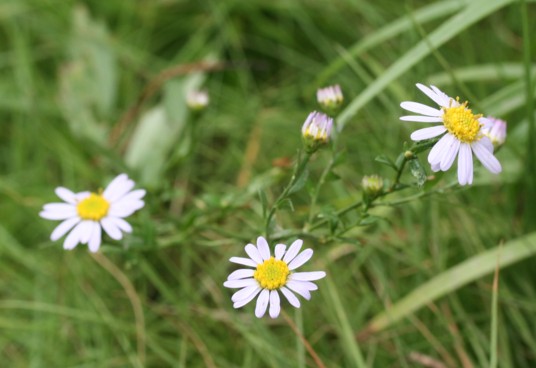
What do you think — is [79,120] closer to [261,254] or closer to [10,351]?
[10,351]

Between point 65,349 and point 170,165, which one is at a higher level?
point 170,165

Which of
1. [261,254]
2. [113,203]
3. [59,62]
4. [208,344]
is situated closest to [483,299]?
[208,344]

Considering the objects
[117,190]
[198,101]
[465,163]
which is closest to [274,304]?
[465,163]

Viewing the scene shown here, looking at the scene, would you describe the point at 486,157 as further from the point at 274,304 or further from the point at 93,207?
the point at 93,207

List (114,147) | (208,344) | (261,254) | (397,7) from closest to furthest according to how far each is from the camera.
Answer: (261,254)
(208,344)
(114,147)
(397,7)

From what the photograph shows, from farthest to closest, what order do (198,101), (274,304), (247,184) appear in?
1. (247,184)
2. (198,101)
3. (274,304)
